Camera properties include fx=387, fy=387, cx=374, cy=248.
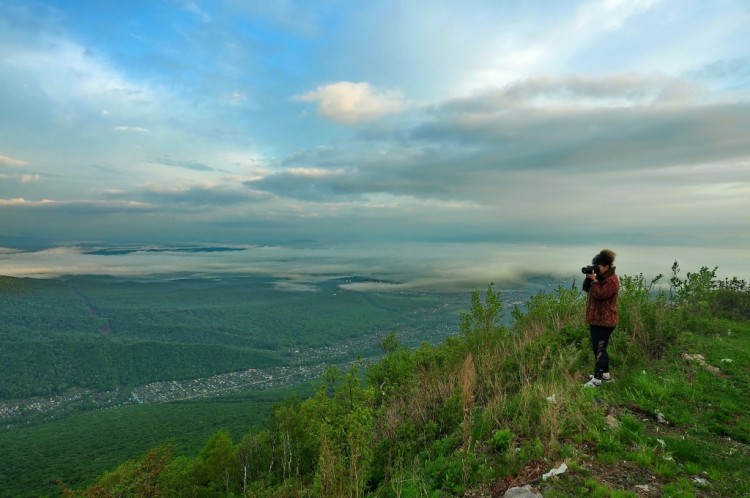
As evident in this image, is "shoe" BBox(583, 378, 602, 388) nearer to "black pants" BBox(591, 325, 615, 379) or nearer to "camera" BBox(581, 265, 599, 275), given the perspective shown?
"black pants" BBox(591, 325, 615, 379)

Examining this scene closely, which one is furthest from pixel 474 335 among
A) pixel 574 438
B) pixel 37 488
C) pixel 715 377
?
pixel 37 488

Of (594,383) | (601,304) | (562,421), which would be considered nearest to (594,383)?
(594,383)

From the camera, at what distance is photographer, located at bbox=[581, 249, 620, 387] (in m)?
9.15

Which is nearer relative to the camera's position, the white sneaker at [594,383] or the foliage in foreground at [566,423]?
the foliage in foreground at [566,423]

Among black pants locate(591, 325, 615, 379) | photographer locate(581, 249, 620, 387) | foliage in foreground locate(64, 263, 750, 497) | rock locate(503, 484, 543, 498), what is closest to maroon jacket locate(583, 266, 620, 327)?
photographer locate(581, 249, 620, 387)

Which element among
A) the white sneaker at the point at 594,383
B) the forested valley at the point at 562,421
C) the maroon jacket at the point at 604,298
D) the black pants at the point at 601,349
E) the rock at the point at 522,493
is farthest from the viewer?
the black pants at the point at 601,349

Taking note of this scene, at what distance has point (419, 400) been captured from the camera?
33.1 feet

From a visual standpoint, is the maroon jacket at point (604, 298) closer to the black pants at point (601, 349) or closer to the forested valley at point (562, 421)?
the black pants at point (601, 349)

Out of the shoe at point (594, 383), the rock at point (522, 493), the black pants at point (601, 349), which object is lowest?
the rock at point (522, 493)

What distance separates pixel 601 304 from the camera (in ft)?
30.8

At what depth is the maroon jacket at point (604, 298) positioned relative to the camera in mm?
9133

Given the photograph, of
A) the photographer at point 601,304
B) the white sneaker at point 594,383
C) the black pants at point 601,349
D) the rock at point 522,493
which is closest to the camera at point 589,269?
the photographer at point 601,304

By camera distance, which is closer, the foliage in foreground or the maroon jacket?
the foliage in foreground

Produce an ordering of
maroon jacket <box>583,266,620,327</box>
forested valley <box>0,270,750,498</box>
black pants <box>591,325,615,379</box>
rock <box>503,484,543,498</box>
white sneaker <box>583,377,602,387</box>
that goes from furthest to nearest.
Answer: black pants <box>591,325,615,379</box>
maroon jacket <box>583,266,620,327</box>
white sneaker <box>583,377,602,387</box>
forested valley <box>0,270,750,498</box>
rock <box>503,484,543,498</box>
